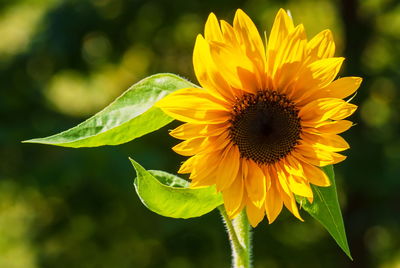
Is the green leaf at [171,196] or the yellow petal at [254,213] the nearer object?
the green leaf at [171,196]

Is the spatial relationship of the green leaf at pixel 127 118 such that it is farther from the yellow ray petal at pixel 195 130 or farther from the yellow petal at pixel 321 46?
the yellow petal at pixel 321 46

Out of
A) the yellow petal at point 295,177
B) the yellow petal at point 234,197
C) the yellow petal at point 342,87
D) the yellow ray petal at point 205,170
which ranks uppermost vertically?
the yellow petal at point 342,87

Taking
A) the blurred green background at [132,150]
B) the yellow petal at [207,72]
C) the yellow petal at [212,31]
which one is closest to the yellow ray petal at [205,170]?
the yellow petal at [207,72]

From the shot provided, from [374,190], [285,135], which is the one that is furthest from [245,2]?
[285,135]

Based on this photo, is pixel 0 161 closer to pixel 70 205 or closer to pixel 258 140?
pixel 70 205

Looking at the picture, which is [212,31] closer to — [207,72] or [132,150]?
[207,72]

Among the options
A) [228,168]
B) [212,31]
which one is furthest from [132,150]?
[212,31]
